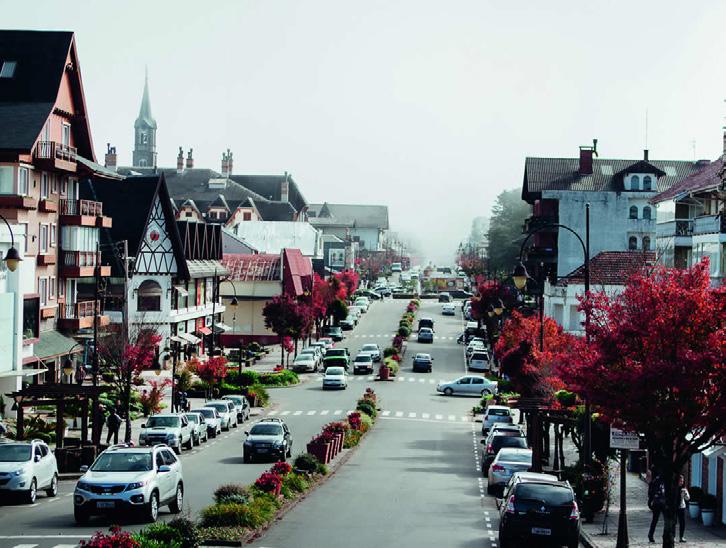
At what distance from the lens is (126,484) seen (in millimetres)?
26250

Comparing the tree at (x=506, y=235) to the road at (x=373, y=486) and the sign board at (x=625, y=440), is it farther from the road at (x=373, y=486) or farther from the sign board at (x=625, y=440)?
the sign board at (x=625, y=440)

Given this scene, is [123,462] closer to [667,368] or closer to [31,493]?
[31,493]

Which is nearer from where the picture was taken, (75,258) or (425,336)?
(75,258)

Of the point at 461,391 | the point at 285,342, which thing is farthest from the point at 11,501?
the point at 285,342

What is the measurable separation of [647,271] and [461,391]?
147 ft

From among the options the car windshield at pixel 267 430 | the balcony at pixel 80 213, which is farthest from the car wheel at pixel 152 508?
the balcony at pixel 80 213

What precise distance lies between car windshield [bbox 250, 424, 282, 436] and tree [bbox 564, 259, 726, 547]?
20.3 m

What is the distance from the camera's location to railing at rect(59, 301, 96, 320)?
66125mm

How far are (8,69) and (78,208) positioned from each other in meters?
8.41

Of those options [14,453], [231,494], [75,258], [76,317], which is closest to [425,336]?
[76,317]

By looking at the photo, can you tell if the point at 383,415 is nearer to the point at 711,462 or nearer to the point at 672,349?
the point at 711,462

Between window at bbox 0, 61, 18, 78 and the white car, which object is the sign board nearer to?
the white car

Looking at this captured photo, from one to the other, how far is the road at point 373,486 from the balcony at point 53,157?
17.0 meters

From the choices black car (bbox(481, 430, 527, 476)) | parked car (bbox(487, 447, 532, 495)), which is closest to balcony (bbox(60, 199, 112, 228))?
black car (bbox(481, 430, 527, 476))
